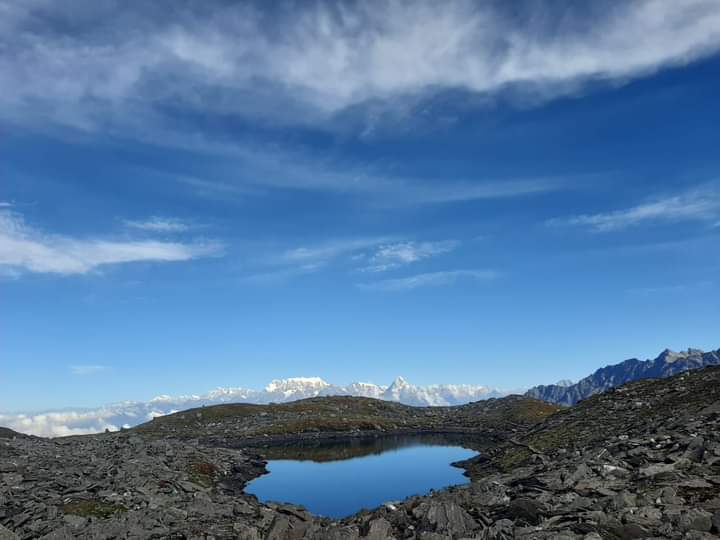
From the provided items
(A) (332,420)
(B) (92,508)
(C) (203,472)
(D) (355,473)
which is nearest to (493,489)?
(B) (92,508)

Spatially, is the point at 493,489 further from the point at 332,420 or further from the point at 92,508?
the point at 332,420

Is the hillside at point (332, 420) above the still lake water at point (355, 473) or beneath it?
above

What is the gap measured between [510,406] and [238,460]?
10998 cm

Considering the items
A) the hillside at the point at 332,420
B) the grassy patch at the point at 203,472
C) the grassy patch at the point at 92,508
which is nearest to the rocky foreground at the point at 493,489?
the grassy patch at the point at 92,508

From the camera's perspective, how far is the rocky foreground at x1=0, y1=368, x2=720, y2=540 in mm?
27094

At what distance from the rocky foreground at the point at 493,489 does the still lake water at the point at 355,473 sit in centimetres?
481

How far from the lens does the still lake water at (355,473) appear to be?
6919 centimetres

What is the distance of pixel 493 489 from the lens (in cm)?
3956

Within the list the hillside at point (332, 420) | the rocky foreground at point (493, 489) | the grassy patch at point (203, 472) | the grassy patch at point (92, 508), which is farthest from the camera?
the hillside at point (332, 420)

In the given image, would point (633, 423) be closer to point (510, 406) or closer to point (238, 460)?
point (238, 460)

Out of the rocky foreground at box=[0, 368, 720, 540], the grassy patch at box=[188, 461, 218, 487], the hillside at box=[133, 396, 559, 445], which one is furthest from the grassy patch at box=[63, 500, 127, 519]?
the hillside at box=[133, 396, 559, 445]

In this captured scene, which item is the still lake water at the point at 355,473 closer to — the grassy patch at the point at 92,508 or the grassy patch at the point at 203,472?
the grassy patch at the point at 203,472

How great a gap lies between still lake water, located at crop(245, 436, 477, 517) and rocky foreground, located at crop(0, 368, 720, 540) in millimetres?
4805

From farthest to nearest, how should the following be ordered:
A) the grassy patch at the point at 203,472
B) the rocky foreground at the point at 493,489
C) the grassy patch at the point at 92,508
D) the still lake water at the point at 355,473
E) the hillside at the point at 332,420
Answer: the hillside at the point at 332,420, the grassy patch at the point at 203,472, the still lake water at the point at 355,473, the grassy patch at the point at 92,508, the rocky foreground at the point at 493,489
